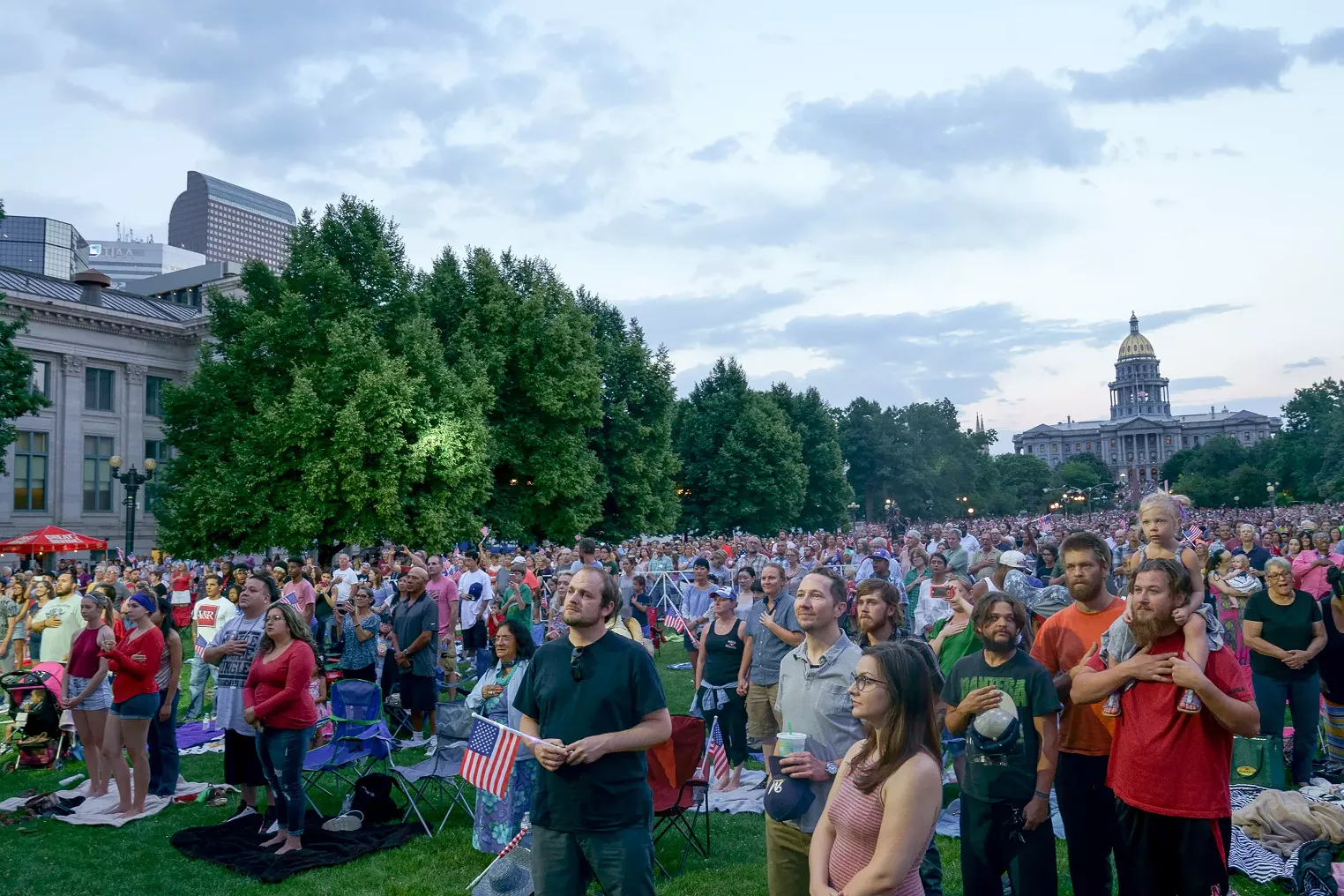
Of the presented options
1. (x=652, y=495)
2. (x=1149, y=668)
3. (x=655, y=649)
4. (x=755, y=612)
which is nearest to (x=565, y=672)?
(x=1149, y=668)

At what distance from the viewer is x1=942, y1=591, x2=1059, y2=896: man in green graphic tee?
13.3 ft

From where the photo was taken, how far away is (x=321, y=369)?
26.0 m

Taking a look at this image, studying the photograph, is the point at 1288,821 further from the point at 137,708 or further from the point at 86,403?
the point at 86,403

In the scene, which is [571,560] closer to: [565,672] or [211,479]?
[211,479]

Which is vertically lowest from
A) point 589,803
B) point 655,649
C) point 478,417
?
point 655,649

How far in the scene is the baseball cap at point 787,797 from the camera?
12.7 feet

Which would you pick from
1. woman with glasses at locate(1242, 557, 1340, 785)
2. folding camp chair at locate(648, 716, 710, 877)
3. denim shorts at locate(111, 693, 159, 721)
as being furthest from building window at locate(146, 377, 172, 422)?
woman with glasses at locate(1242, 557, 1340, 785)

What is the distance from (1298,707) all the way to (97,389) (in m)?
50.8

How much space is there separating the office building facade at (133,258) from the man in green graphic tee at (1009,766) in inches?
7294

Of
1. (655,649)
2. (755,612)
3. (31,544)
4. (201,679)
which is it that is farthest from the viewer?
(31,544)

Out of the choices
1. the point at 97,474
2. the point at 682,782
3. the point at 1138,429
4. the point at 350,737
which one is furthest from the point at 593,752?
the point at 1138,429

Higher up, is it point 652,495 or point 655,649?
point 652,495

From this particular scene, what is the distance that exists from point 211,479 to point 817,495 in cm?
4182

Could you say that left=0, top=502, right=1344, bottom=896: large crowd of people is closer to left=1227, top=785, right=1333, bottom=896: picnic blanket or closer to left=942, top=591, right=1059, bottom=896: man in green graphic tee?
left=942, top=591, right=1059, bottom=896: man in green graphic tee
